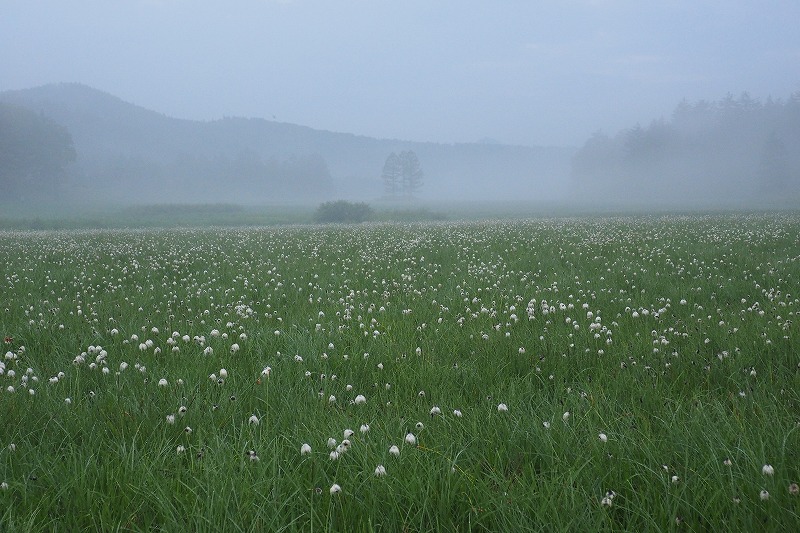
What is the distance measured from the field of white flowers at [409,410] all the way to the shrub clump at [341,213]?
3885cm

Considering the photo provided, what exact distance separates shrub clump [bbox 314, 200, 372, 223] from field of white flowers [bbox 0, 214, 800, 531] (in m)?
38.9

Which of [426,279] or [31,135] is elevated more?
[31,135]

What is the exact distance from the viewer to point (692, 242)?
1522 cm

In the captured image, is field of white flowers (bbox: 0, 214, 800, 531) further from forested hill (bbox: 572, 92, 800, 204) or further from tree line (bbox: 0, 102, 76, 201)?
forested hill (bbox: 572, 92, 800, 204)

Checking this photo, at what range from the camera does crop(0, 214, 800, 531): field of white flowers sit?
8.52ft

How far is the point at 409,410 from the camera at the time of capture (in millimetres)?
3896

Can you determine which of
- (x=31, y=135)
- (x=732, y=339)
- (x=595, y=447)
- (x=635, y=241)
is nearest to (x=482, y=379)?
(x=595, y=447)

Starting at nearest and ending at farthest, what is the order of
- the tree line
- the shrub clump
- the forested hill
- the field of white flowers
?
the field of white flowers → the shrub clump → the tree line → the forested hill

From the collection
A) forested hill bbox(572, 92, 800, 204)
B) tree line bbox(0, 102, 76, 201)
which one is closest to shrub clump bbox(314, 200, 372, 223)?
tree line bbox(0, 102, 76, 201)

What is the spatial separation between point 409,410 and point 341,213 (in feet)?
146

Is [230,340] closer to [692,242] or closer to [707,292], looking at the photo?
[707,292]

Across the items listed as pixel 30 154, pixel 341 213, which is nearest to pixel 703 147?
pixel 341 213

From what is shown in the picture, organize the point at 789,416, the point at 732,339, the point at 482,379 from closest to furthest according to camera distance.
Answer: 1. the point at 789,416
2. the point at 482,379
3. the point at 732,339

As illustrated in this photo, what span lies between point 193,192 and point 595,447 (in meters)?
171
